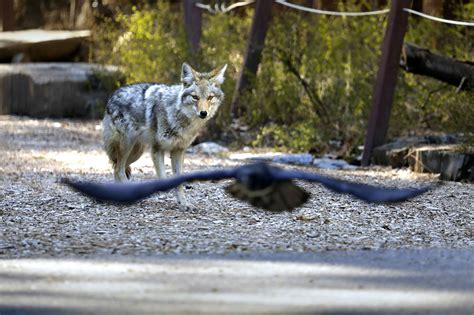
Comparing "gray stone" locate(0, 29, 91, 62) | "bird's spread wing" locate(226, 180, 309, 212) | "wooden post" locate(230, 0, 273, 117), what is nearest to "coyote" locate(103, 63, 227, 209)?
"bird's spread wing" locate(226, 180, 309, 212)

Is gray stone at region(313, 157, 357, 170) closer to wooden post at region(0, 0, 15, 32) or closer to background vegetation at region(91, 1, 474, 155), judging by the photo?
background vegetation at region(91, 1, 474, 155)

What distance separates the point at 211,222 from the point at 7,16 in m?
16.2

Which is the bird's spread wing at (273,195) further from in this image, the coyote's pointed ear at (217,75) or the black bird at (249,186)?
the coyote's pointed ear at (217,75)

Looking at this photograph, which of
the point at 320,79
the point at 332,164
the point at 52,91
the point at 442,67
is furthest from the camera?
the point at 52,91

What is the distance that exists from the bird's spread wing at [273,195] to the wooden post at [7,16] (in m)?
17.8

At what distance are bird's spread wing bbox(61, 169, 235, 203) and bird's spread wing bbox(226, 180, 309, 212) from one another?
0.23 meters

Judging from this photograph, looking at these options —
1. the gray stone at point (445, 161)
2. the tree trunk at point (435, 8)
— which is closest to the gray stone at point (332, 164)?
the gray stone at point (445, 161)

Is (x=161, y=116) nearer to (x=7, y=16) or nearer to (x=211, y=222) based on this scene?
(x=211, y=222)

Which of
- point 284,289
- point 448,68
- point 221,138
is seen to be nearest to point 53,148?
point 221,138

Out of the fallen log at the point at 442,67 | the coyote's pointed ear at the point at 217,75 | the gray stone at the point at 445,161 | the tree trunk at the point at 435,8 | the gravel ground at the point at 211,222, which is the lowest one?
the gravel ground at the point at 211,222

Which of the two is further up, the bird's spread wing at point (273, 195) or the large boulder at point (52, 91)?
the bird's spread wing at point (273, 195)

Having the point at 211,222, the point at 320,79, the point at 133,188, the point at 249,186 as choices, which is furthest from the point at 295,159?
A: the point at 133,188

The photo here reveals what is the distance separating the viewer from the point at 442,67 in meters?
11.2

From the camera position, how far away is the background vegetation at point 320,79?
13406 mm
